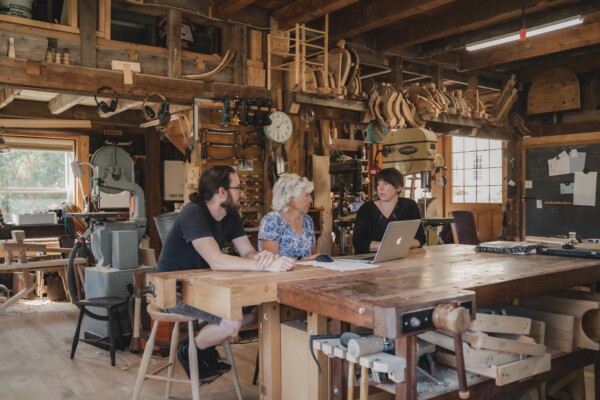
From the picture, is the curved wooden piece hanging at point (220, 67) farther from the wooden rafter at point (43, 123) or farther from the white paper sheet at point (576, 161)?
the white paper sheet at point (576, 161)

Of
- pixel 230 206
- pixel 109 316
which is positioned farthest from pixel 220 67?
pixel 109 316

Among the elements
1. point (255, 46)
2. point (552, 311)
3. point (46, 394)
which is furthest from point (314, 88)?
point (46, 394)

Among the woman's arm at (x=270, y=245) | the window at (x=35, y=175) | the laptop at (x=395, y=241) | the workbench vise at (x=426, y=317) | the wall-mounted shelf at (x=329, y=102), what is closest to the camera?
the workbench vise at (x=426, y=317)

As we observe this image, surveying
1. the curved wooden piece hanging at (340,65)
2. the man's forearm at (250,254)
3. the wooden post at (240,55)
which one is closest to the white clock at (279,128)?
the wooden post at (240,55)

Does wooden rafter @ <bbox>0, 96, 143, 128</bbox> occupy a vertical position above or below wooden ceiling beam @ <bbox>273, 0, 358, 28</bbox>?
below

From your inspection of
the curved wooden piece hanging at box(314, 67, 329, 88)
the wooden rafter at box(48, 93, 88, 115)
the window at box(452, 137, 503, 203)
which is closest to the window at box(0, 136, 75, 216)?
the wooden rafter at box(48, 93, 88, 115)

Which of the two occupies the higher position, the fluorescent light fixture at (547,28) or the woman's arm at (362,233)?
the fluorescent light fixture at (547,28)

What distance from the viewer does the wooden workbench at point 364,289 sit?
1.99m

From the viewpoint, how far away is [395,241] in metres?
3.08

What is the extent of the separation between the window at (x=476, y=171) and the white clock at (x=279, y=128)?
5526mm

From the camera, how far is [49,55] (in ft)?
14.4

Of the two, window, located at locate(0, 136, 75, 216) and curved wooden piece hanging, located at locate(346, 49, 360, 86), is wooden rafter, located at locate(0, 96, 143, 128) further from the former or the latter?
curved wooden piece hanging, located at locate(346, 49, 360, 86)

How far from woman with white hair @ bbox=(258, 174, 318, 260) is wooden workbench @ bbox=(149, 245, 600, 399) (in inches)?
30.4

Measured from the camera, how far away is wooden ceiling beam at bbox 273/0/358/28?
4855mm
